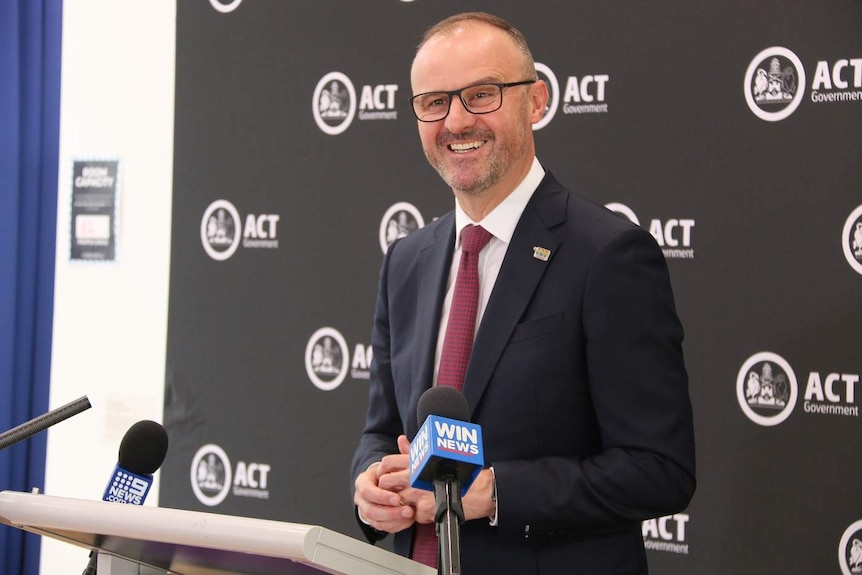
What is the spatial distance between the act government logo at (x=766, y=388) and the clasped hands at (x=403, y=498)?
4.72ft

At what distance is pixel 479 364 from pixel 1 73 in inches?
131

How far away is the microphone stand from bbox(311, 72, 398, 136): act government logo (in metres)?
2.43

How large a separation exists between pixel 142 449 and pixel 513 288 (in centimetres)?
75

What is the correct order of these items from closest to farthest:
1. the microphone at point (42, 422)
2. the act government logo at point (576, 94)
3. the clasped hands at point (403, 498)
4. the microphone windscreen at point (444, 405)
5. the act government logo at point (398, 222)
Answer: the microphone windscreen at point (444, 405), the microphone at point (42, 422), the clasped hands at point (403, 498), the act government logo at point (576, 94), the act government logo at point (398, 222)

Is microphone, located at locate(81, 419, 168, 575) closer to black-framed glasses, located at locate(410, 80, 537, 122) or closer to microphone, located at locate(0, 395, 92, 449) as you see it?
microphone, located at locate(0, 395, 92, 449)

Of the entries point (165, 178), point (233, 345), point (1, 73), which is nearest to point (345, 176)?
point (233, 345)

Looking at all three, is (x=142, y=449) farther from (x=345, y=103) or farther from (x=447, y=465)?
(x=345, y=103)

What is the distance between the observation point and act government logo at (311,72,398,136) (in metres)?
3.44

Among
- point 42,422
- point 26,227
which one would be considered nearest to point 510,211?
point 42,422

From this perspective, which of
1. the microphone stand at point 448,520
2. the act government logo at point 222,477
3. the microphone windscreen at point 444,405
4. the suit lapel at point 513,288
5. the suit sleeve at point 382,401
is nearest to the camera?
the microphone stand at point 448,520

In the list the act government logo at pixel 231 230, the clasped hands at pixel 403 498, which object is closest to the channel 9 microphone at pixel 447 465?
the clasped hands at pixel 403 498

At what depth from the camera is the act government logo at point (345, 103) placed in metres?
3.44

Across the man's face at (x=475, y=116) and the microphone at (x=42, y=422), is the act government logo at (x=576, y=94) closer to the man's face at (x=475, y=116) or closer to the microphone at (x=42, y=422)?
the man's face at (x=475, y=116)

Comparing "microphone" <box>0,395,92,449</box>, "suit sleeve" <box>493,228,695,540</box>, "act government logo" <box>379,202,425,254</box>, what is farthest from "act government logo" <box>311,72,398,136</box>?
"microphone" <box>0,395,92,449</box>
